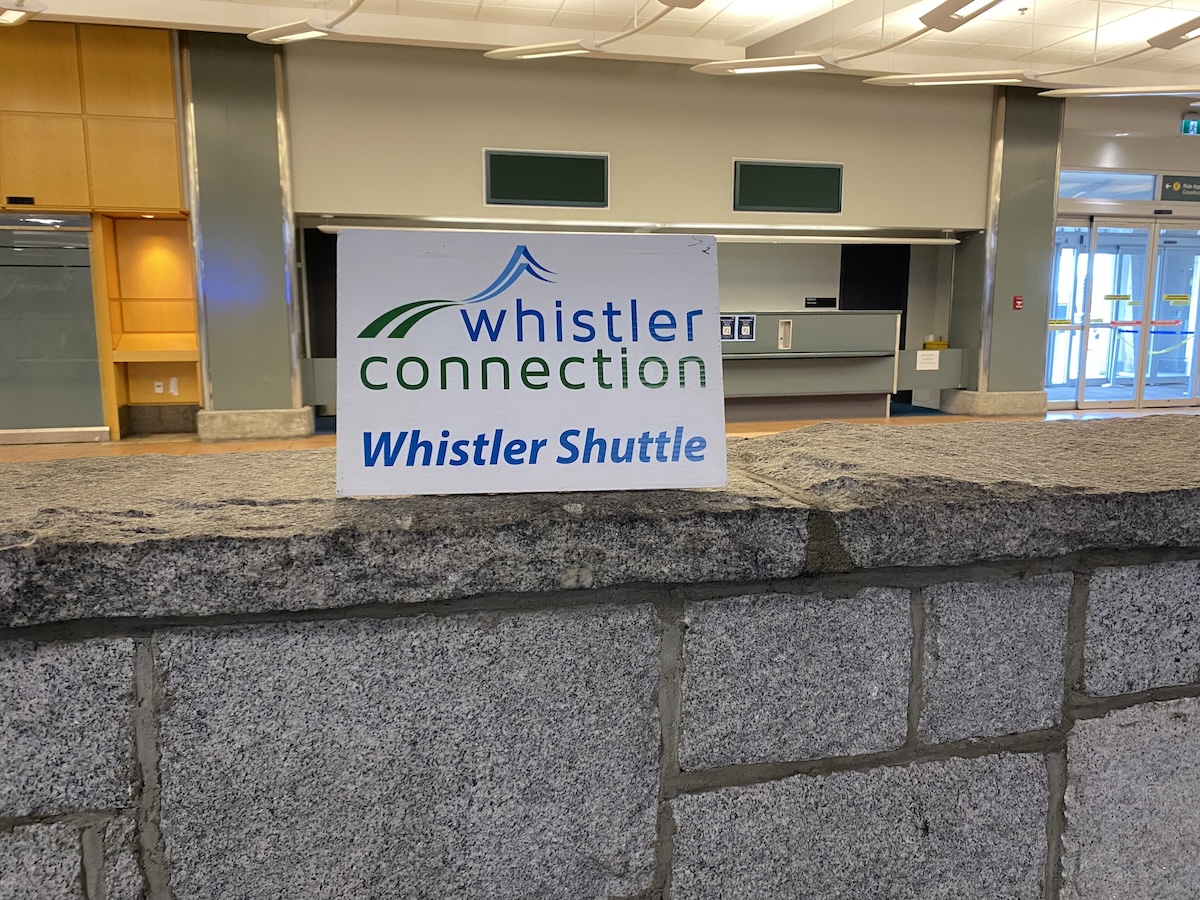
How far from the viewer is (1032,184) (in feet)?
30.5

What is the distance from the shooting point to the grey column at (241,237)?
24.5 ft

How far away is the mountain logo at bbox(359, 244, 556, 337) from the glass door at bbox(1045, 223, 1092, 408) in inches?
407

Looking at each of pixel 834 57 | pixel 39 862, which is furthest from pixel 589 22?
pixel 39 862

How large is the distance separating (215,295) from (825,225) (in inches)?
236

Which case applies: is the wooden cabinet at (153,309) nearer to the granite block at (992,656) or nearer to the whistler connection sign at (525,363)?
the whistler connection sign at (525,363)

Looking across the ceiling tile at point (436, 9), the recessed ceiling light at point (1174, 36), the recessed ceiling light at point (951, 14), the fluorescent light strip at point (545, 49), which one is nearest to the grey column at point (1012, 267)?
the recessed ceiling light at point (1174, 36)

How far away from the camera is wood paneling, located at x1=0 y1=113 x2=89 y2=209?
707cm

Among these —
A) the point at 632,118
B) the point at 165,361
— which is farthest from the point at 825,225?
the point at 165,361

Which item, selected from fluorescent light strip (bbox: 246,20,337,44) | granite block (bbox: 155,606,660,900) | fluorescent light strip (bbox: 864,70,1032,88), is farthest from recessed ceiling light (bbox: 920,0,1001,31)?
granite block (bbox: 155,606,660,900)

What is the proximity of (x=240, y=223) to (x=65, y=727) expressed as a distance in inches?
309

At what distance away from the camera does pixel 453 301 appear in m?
0.75

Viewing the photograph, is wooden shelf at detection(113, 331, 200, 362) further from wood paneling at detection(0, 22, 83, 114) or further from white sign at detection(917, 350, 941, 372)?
white sign at detection(917, 350, 941, 372)

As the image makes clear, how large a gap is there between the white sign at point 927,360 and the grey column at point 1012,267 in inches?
18.4

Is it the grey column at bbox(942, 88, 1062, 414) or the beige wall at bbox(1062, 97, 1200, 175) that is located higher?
the beige wall at bbox(1062, 97, 1200, 175)
